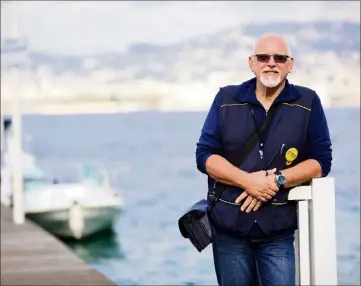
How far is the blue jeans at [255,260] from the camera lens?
249 cm

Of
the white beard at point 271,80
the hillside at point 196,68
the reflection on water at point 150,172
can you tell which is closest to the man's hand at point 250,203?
the white beard at point 271,80

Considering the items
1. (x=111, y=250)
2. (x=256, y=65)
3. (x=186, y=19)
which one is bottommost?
(x=111, y=250)

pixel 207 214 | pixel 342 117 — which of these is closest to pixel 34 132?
pixel 342 117

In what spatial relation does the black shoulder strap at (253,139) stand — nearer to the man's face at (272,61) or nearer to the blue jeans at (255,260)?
the man's face at (272,61)

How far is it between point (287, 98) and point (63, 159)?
8.39 m

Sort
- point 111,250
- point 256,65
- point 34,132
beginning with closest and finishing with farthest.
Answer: point 256,65 < point 111,250 < point 34,132

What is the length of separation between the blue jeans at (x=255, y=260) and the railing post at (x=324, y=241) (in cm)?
44

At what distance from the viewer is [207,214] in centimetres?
257

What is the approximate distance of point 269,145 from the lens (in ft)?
8.09

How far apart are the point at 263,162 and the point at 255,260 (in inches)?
10.6

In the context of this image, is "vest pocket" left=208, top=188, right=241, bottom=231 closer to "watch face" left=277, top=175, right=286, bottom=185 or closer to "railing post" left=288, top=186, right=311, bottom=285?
"watch face" left=277, top=175, right=286, bottom=185

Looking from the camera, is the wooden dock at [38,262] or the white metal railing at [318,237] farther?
the wooden dock at [38,262]

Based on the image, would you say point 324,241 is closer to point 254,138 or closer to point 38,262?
point 254,138

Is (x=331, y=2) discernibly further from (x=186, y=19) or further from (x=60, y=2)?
(x=60, y=2)
